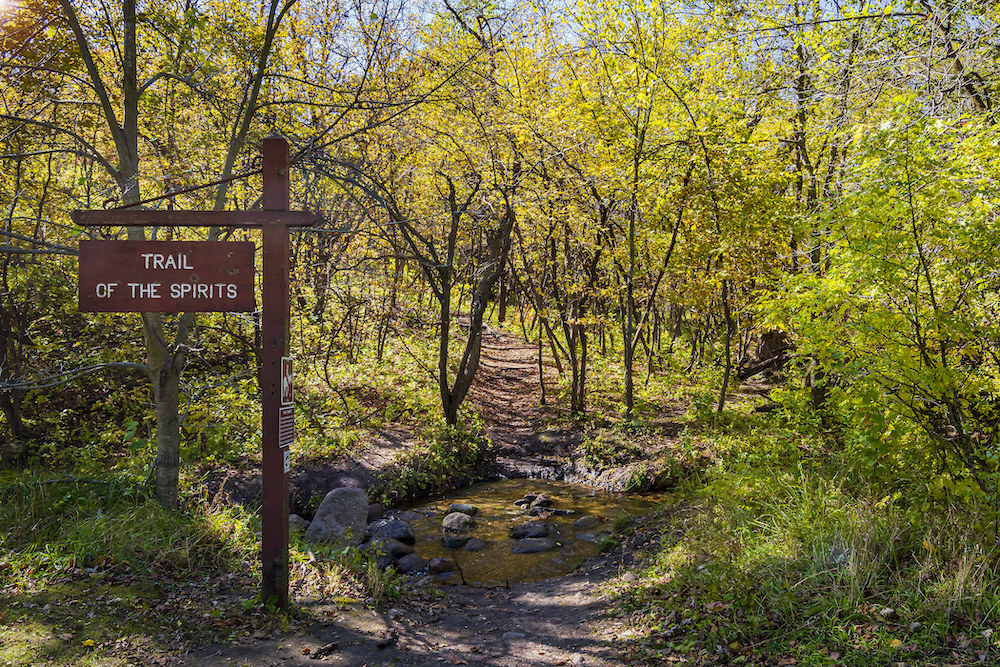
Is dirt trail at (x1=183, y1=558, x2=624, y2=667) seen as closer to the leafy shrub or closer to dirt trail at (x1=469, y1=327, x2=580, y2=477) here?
the leafy shrub

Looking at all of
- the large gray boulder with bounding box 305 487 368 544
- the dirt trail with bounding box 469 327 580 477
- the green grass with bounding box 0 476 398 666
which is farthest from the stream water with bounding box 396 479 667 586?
the green grass with bounding box 0 476 398 666

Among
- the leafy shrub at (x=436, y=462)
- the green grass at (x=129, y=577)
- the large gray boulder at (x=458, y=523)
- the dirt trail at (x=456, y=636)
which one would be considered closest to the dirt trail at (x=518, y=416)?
the leafy shrub at (x=436, y=462)

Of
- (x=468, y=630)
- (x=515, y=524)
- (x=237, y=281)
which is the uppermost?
(x=237, y=281)

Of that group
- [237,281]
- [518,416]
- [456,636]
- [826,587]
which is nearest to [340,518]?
[456,636]

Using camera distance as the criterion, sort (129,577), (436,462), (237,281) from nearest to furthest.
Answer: (237,281), (129,577), (436,462)

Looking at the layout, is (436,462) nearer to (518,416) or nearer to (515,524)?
(515,524)

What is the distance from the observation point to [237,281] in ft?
15.6

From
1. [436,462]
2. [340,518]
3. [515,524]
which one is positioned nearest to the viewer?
[340,518]

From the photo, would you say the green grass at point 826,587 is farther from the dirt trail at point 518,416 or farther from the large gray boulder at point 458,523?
the dirt trail at point 518,416

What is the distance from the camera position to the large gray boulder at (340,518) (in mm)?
7848

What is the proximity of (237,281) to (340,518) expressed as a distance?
4.40 metres

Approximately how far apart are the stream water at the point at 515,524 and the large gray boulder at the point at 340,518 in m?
0.90

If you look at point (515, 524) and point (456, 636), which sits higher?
point (456, 636)

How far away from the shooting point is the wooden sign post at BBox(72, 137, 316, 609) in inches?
184
